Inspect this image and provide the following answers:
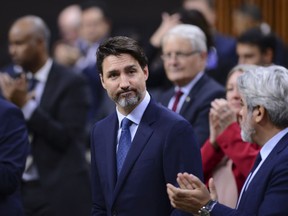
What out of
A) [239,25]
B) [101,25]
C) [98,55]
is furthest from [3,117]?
[101,25]

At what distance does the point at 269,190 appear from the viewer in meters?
3.84

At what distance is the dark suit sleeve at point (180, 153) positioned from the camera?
4.07 meters

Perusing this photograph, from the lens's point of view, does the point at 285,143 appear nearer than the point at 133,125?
Yes

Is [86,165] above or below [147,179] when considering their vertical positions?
below

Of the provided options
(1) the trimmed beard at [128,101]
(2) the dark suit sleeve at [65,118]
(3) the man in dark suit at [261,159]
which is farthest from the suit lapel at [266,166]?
(2) the dark suit sleeve at [65,118]

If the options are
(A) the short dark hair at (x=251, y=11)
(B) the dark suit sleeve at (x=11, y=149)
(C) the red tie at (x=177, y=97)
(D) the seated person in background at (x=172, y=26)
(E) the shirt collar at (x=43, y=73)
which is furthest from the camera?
(A) the short dark hair at (x=251, y=11)

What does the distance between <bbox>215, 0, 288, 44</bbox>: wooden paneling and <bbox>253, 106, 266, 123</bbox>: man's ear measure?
4.49 metres

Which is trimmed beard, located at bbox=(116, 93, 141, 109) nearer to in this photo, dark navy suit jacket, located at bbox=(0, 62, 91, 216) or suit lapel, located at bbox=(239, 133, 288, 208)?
suit lapel, located at bbox=(239, 133, 288, 208)

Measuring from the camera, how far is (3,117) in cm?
482

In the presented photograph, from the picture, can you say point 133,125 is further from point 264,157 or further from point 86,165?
point 86,165

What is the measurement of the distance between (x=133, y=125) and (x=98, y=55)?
1.20 ft

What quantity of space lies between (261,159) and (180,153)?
37 centimetres

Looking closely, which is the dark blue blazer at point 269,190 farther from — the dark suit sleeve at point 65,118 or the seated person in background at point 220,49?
the seated person in background at point 220,49

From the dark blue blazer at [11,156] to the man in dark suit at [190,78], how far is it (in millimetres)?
1010
